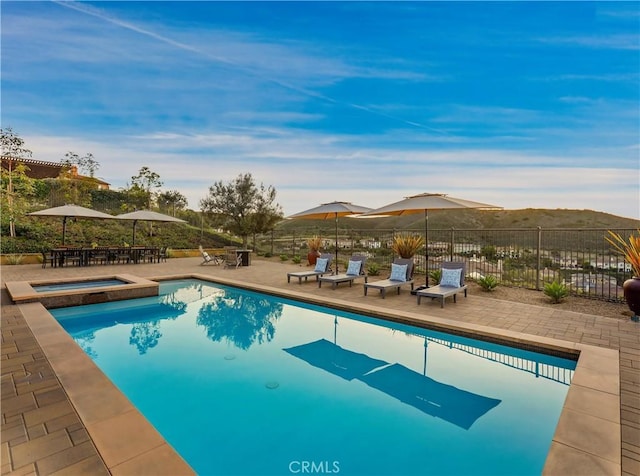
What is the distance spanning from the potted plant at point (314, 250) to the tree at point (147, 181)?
13829 millimetres

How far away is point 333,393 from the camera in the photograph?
391 cm

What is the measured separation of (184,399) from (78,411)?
1.09 metres

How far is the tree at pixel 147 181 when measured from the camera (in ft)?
73.6

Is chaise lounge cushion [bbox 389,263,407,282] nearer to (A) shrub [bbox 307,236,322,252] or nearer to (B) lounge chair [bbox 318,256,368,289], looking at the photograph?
(B) lounge chair [bbox 318,256,368,289]

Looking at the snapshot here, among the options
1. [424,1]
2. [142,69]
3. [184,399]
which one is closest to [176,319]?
[184,399]

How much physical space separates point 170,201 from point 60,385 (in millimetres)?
22212

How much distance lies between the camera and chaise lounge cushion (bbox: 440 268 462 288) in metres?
7.57

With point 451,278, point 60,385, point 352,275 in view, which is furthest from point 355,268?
point 60,385

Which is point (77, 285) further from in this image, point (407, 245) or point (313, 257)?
point (407, 245)

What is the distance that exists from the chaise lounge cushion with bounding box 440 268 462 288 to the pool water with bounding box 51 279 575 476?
2243mm

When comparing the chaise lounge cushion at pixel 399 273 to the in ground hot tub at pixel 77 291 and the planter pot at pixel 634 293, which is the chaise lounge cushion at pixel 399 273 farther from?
the in ground hot tub at pixel 77 291

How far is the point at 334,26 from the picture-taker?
980 cm

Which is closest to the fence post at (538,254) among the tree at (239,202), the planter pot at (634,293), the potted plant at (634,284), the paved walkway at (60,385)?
the paved walkway at (60,385)

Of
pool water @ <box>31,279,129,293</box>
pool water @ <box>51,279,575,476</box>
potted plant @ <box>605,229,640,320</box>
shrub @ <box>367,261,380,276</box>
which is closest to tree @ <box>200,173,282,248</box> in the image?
shrub @ <box>367,261,380,276</box>
